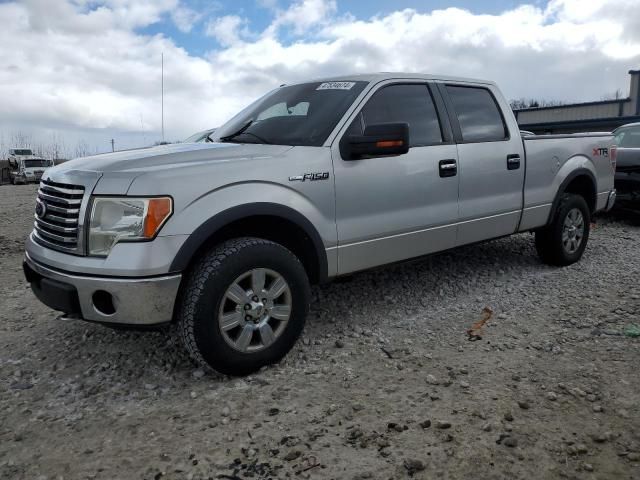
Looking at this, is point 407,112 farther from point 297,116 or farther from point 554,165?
point 554,165

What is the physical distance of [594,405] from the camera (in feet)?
9.23

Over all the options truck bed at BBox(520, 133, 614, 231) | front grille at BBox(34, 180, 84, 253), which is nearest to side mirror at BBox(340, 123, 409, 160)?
front grille at BBox(34, 180, 84, 253)

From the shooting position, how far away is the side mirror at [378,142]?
3.39m

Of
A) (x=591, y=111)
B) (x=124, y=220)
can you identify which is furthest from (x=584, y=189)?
(x=591, y=111)

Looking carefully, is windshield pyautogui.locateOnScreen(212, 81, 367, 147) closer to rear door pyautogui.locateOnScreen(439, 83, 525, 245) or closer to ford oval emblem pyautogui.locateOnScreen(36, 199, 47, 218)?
rear door pyautogui.locateOnScreen(439, 83, 525, 245)

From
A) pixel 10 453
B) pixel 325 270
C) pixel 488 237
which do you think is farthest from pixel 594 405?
pixel 10 453

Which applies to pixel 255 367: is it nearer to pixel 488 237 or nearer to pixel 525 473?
pixel 525 473

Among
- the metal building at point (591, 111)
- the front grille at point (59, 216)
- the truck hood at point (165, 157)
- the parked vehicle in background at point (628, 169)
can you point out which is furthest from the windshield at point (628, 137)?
the metal building at point (591, 111)

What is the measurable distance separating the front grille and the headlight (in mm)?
151

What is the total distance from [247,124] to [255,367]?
1929mm

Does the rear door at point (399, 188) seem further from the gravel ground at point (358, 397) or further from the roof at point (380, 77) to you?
the gravel ground at point (358, 397)

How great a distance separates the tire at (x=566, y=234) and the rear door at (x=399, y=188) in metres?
1.70

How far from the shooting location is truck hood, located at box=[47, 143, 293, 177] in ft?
9.91

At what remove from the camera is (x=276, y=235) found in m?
3.47
